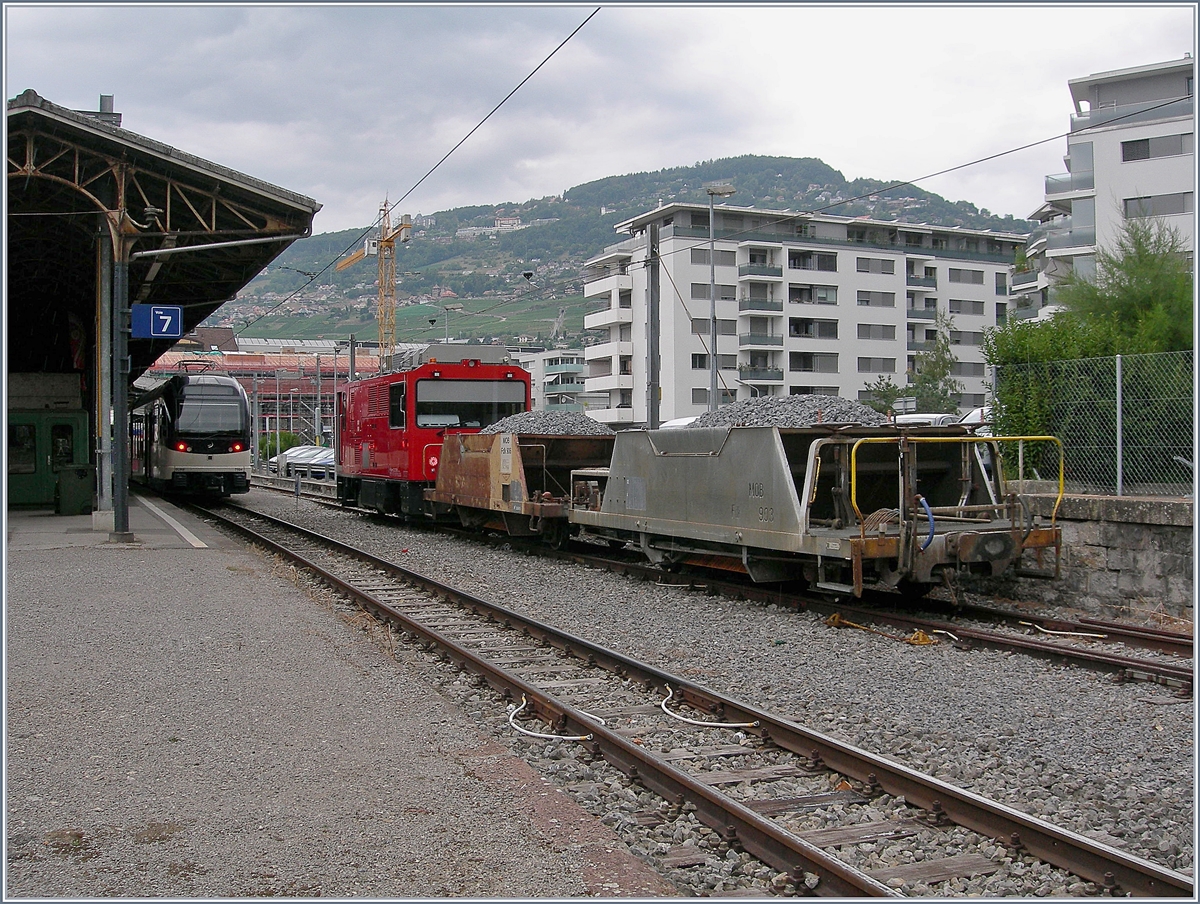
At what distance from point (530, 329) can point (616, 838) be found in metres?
153

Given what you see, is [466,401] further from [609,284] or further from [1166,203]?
[609,284]

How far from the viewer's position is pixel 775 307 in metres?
66.1

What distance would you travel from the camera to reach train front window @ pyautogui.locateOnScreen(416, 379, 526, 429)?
19297mm

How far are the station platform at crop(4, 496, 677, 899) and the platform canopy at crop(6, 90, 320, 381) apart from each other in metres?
11.9

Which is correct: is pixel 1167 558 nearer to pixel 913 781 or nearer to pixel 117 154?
pixel 913 781

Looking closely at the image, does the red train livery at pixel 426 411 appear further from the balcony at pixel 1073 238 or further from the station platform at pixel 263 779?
the balcony at pixel 1073 238

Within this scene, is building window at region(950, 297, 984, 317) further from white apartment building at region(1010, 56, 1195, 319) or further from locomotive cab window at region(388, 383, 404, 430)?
locomotive cab window at region(388, 383, 404, 430)

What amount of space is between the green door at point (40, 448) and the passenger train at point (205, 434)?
2348 millimetres

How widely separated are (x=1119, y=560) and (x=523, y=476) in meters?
7.96

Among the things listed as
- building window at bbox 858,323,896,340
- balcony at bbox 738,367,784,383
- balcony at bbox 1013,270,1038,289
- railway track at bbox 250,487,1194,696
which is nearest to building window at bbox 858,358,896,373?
building window at bbox 858,323,896,340

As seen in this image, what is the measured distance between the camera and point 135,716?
21.9 ft

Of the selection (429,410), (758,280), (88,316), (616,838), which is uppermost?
(758,280)

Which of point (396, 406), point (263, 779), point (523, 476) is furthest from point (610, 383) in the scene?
point (263, 779)

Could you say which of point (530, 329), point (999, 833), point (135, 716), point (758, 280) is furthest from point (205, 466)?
point (530, 329)
